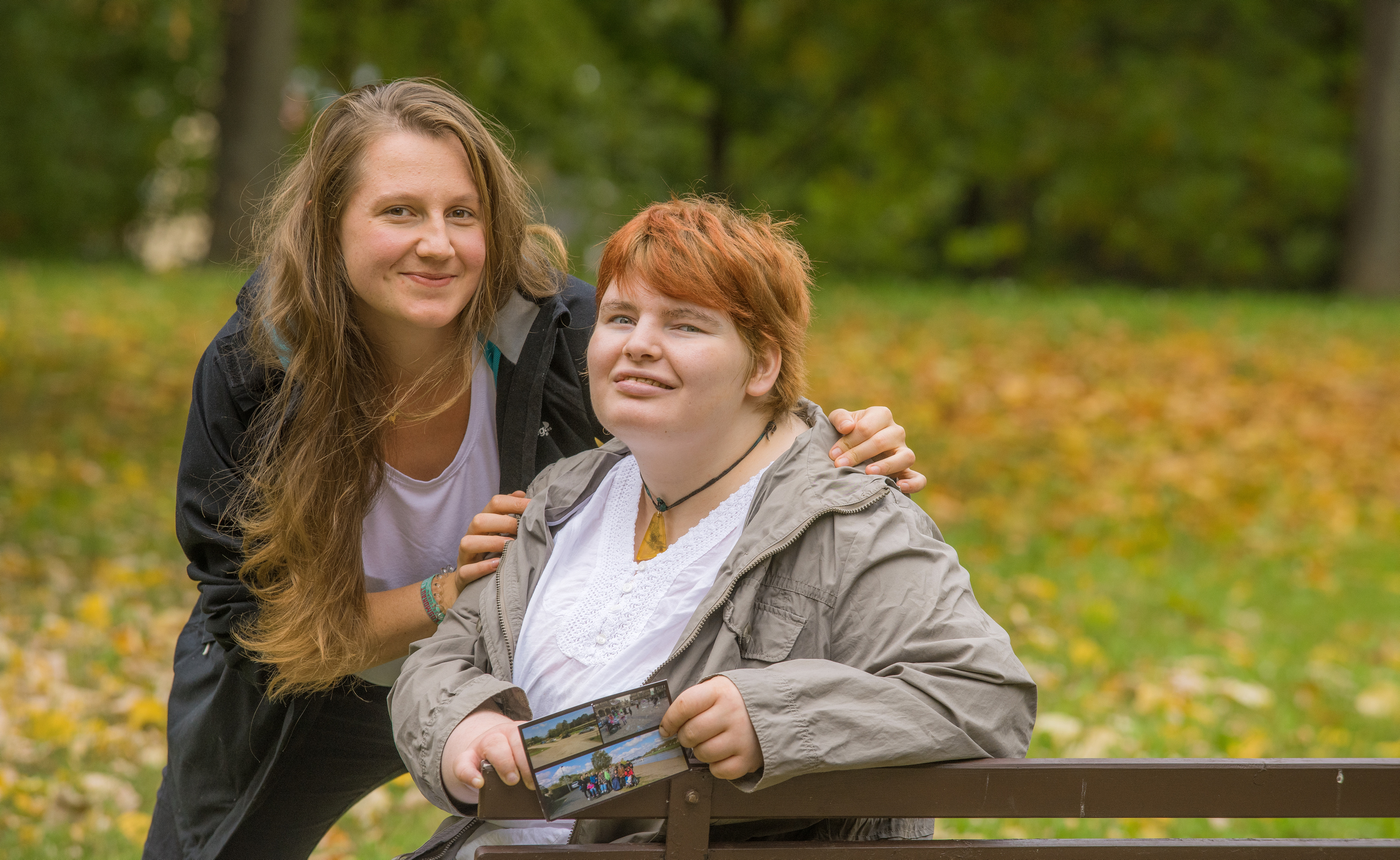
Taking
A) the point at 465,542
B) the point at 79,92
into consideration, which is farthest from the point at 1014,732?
the point at 79,92

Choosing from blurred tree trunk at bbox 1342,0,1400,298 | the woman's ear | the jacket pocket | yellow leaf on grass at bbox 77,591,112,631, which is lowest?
yellow leaf on grass at bbox 77,591,112,631

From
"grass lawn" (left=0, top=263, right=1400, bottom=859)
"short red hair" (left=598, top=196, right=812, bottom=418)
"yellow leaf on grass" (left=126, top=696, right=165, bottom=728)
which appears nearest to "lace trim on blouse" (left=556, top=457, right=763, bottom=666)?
"short red hair" (left=598, top=196, right=812, bottom=418)

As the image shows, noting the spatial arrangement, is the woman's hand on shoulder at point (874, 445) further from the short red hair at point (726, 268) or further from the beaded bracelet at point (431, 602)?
the beaded bracelet at point (431, 602)

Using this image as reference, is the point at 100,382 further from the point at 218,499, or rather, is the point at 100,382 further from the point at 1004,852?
the point at 1004,852

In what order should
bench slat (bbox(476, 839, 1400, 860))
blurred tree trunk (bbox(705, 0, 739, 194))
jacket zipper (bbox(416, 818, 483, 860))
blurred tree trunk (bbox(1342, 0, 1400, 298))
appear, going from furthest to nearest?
blurred tree trunk (bbox(705, 0, 739, 194))
blurred tree trunk (bbox(1342, 0, 1400, 298))
jacket zipper (bbox(416, 818, 483, 860))
bench slat (bbox(476, 839, 1400, 860))

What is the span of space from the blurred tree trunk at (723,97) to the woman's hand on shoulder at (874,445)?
1608 centimetres

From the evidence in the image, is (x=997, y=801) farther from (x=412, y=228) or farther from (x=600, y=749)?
(x=412, y=228)

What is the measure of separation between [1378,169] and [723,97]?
858 centimetres

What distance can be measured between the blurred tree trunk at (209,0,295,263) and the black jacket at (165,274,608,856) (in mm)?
10856

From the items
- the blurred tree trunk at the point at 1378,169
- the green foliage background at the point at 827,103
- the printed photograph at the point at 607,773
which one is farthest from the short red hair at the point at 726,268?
the blurred tree trunk at the point at 1378,169

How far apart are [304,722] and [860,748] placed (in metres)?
1.44

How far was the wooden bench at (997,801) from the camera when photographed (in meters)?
1.89

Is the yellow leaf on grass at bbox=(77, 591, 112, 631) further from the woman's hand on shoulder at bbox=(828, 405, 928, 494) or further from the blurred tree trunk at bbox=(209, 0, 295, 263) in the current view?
the blurred tree trunk at bbox=(209, 0, 295, 263)

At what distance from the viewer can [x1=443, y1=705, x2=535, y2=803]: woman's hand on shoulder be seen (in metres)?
1.90
